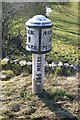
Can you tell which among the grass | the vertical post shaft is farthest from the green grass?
the vertical post shaft

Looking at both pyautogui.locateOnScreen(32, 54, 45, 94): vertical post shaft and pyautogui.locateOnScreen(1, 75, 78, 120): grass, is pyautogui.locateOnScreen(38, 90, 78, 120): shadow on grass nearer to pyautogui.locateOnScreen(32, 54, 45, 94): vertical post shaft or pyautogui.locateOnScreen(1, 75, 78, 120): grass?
pyautogui.locateOnScreen(1, 75, 78, 120): grass

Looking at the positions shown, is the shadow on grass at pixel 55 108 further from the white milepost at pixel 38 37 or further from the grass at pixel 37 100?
the white milepost at pixel 38 37

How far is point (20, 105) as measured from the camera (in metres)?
4.07

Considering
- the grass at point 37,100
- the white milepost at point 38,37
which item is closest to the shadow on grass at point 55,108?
the grass at point 37,100

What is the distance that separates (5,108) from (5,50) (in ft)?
8.54

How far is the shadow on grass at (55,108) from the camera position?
3816 mm

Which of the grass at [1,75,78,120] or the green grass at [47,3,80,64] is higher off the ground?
the green grass at [47,3,80,64]

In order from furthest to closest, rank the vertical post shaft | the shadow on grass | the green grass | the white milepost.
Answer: the green grass, the vertical post shaft, the white milepost, the shadow on grass

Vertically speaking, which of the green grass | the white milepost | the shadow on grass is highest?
the white milepost

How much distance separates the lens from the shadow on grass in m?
3.82

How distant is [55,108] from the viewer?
13.1 feet

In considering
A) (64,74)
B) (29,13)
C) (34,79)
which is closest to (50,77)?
(64,74)

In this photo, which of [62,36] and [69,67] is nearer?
[69,67]

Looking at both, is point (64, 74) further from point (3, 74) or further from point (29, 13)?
point (29, 13)
